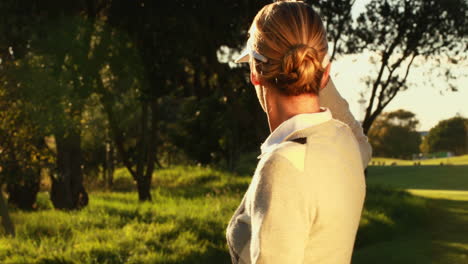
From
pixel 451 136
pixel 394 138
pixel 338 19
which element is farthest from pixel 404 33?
pixel 394 138

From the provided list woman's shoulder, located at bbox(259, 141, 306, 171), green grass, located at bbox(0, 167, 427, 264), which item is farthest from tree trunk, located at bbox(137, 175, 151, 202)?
woman's shoulder, located at bbox(259, 141, 306, 171)

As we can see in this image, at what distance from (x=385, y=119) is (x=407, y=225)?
2284 inches

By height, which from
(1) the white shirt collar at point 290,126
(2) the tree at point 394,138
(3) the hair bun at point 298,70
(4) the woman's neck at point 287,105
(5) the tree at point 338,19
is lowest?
(2) the tree at point 394,138

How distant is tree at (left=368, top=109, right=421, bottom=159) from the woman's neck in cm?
6849

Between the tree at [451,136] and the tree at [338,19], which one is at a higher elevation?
the tree at [338,19]

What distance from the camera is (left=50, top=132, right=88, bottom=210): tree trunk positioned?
18456 mm

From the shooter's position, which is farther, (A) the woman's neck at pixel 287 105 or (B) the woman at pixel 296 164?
(A) the woman's neck at pixel 287 105

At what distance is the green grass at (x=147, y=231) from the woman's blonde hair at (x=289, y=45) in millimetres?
9668

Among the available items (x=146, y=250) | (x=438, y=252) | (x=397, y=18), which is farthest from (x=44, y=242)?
(x=397, y=18)

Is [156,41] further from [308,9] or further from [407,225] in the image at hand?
[308,9]

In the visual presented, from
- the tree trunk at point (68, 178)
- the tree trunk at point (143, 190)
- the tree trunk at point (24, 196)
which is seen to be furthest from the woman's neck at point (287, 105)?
the tree trunk at point (143, 190)

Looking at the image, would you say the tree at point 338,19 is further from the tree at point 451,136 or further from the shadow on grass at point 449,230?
the tree at point 451,136

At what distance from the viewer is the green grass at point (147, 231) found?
11727 millimetres

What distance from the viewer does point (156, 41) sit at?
17.3 m
